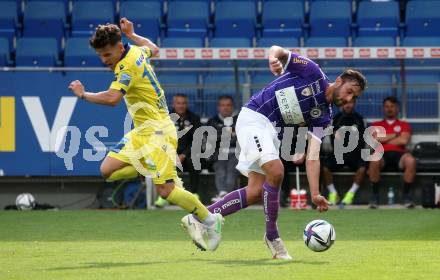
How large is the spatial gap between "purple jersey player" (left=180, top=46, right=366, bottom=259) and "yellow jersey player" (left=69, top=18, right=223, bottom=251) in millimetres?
643

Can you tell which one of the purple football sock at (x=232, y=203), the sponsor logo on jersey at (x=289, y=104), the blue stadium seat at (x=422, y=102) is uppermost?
the sponsor logo on jersey at (x=289, y=104)

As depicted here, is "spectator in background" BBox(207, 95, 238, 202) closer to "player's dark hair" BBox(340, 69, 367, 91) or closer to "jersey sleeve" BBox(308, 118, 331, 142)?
"jersey sleeve" BBox(308, 118, 331, 142)

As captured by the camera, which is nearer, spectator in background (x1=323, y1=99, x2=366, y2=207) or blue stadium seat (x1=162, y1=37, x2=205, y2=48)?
spectator in background (x1=323, y1=99, x2=366, y2=207)

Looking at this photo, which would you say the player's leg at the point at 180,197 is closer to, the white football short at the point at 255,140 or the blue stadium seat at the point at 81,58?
the white football short at the point at 255,140

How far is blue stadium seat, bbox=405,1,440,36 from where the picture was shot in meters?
19.4

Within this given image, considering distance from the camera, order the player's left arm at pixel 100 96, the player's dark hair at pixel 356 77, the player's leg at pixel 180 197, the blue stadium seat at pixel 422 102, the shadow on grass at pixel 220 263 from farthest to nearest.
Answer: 1. the blue stadium seat at pixel 422 102
2. the player's leg at pixel 180 197
3. the player's dark hair at pixel 356 77
4. the shadow on grass at pixel 220 263
5. the player's left arm at pixel 100 96

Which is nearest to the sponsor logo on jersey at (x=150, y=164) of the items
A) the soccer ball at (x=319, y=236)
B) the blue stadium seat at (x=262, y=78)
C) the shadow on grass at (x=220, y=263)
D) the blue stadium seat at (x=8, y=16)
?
the shadow on grass at (x=220, y=263)

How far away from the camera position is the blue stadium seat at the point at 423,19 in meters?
19.4

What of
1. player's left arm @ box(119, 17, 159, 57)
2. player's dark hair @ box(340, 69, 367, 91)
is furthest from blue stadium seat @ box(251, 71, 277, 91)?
player's dark hair @ box(340, 69, 367, 91)

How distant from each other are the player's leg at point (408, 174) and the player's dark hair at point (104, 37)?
8579mm

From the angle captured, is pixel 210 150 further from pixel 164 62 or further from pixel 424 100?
pixel 424 100

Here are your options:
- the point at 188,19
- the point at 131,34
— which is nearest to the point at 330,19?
the point at 188,19

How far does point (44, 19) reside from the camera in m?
20.1

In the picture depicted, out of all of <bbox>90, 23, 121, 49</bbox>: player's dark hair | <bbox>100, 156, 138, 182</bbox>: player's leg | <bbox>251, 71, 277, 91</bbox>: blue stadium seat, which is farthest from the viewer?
<bbox>251, 71, 277, 91</bbox>: blue stadium seat
